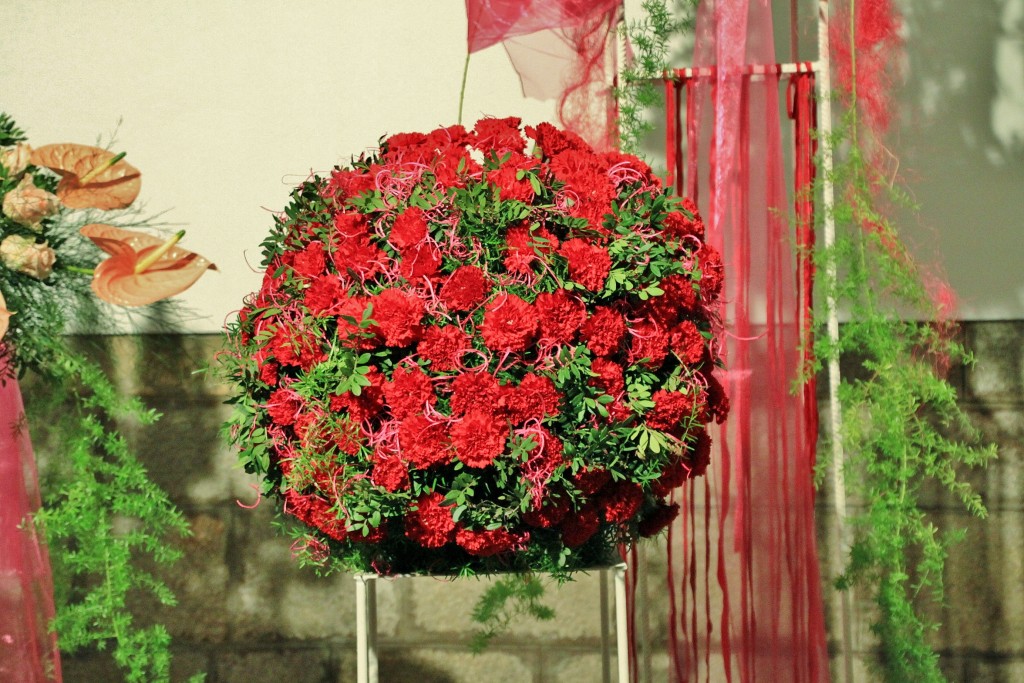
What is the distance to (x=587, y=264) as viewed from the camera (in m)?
1.09

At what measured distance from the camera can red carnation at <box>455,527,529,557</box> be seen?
1084 millimetres

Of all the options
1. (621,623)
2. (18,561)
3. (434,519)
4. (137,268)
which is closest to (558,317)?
(434,519)

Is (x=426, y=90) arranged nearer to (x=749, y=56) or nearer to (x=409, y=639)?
(x=749, y=56)

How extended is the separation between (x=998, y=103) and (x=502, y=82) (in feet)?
3.08

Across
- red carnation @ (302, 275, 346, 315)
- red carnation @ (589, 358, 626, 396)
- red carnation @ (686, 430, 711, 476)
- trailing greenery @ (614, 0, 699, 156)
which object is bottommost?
red carnation @ (686, 430, 711, 476)

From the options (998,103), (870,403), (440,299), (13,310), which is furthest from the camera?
(998,103)

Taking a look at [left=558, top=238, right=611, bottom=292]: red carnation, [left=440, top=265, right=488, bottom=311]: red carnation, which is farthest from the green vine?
[left=440, top=265, right=488, bottom=311]: red carnation

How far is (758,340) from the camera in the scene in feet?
5.35

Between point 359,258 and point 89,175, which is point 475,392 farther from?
point 89,175

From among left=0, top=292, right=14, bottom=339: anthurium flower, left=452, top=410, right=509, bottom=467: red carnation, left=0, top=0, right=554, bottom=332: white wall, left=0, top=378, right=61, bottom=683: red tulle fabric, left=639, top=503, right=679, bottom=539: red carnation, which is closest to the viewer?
left=452, top=410, right=509, bottom=467: red carnation

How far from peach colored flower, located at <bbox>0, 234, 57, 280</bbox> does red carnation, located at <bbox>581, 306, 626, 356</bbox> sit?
901mm

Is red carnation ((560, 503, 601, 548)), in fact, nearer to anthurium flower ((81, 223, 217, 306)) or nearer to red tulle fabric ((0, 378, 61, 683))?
anthurium flower ((81, 223, 217, 306))

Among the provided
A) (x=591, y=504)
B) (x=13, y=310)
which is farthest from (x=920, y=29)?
(x=13, y=310)

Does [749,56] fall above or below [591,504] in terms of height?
above
